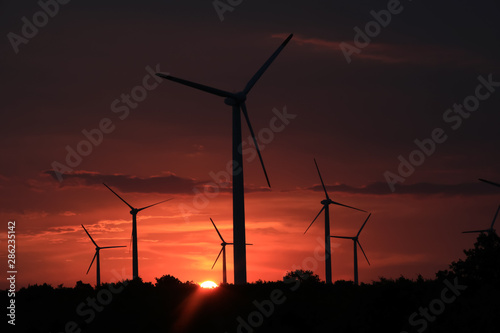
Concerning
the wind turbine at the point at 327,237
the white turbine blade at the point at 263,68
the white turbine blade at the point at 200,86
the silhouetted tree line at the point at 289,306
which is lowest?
the silhouetted tree line at the point at 289,306

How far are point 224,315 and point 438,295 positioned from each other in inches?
1040

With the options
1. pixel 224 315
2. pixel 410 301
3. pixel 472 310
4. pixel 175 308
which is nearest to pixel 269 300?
pixel 224 315

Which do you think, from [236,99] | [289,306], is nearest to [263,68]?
[236,99]

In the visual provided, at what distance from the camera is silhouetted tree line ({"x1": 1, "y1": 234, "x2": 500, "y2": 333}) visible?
76.5m

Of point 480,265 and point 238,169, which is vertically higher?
point 238,169

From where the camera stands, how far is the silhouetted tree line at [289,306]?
76.5 metres

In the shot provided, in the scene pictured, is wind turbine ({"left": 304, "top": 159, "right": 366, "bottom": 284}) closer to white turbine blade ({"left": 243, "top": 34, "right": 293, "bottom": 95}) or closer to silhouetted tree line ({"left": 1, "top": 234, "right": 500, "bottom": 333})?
silhouetted tree line ({"left": 1, "top": 234, "right": 500, "bottom": 333})

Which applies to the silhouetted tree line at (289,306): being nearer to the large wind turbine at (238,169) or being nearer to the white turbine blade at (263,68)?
the large wind turbine at (238,169)

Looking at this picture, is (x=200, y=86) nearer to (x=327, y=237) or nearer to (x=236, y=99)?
(x=236, y=99)

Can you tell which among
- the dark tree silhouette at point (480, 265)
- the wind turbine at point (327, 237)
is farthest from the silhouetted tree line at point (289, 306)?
the wind turbine at point (327, 237)

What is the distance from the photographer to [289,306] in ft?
293

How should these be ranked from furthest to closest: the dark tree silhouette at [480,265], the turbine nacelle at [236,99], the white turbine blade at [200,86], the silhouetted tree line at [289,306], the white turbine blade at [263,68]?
1. the white turbine blade at [263,68]
2. the turbine nacelle at [236,99]
3. the white turbine blade at [200,86]
4. the dark tree silhouette at [480,265]
5. the silhouetted tree line at [289,306]

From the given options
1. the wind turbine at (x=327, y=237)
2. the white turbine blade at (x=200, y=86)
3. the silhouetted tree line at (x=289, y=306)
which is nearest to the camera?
the silhouetted tree line at (x=289, y=306)

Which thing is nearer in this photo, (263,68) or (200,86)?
(200,86)
